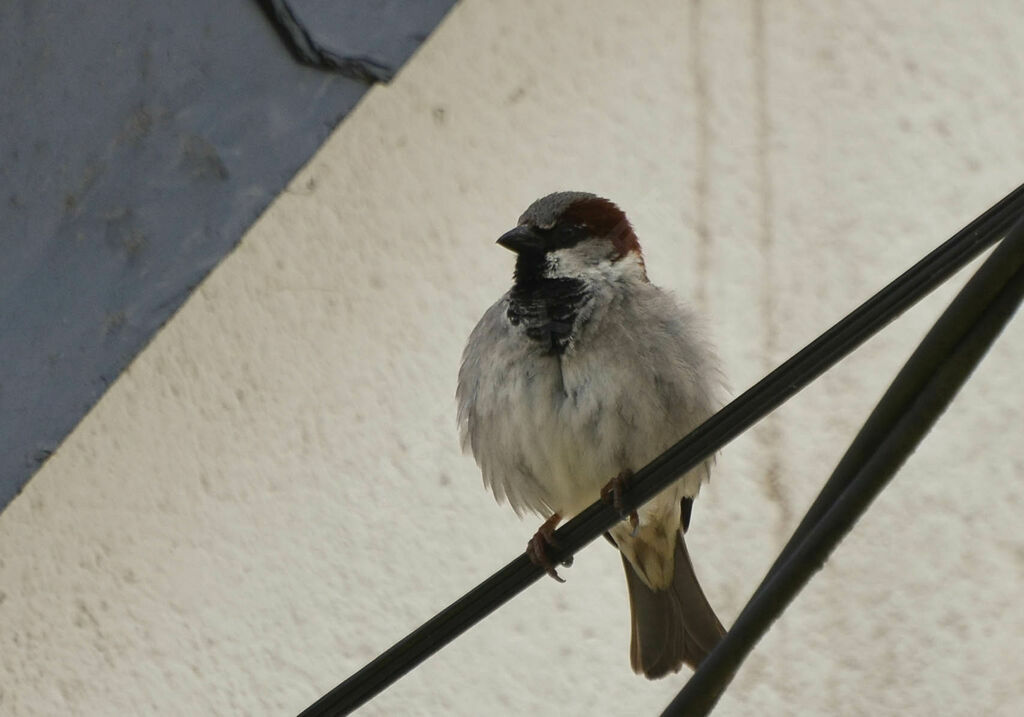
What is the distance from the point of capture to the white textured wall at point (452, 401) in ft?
8.68

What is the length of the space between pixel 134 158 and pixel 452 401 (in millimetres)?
908

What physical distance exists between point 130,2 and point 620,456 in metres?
0.88

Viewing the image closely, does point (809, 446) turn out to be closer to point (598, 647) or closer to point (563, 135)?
point (598, 647)

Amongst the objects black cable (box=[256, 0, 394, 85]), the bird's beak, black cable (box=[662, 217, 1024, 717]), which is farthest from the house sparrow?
black cable (box=[662, 217, 1024, 717])

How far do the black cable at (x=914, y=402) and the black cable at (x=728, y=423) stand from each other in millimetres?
65

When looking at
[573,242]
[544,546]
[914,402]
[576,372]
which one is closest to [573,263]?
[573,242]

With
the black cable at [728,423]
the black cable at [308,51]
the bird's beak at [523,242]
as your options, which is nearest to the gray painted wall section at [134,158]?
the black cable at [308,51]

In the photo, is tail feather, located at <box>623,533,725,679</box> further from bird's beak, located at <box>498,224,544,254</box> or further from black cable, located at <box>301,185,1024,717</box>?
black cable, located at <box>301,185,1024,717</box>

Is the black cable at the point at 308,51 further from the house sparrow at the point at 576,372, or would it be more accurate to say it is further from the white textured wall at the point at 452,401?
the white textured wall at the point at 452,401

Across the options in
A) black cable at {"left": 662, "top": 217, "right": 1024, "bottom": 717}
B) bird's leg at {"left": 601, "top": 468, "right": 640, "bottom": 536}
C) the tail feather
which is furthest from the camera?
the tail feather

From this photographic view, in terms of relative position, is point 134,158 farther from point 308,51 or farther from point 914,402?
point 914,402

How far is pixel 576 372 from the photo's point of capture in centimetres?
191

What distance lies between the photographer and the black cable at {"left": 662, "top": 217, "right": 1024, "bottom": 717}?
938 mm

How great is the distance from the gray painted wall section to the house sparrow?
0.35 metres
